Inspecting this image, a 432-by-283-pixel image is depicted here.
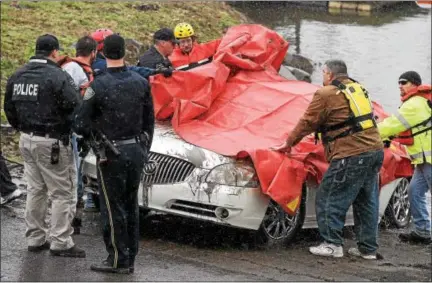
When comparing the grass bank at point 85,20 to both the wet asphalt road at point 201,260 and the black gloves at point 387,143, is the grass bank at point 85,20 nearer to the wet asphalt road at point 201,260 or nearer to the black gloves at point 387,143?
the wet asphalt road at point 201,260

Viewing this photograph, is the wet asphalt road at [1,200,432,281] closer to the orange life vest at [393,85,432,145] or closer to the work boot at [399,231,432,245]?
the work boot at [399,231,432,245]

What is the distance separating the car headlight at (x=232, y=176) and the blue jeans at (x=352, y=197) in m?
0.73

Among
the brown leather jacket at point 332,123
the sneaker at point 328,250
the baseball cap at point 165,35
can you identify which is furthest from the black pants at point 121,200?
the baseball cap at point 165,35

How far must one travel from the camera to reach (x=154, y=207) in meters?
8.67

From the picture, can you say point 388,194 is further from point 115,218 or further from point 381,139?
point 115,218

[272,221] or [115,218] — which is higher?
[115,218]

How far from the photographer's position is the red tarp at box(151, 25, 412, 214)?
862cm

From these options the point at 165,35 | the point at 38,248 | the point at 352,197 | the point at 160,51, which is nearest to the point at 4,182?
the point at 38,248

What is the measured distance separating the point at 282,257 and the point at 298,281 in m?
0.80

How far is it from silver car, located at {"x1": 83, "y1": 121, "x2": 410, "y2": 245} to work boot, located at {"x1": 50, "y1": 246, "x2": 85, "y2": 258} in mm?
1085

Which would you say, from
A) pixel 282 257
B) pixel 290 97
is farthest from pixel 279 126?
pixel 282 257

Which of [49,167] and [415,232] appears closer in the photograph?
[49,167]

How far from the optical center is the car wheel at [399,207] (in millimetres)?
10305

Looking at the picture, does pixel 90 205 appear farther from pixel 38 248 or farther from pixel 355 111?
pixel 355 111
